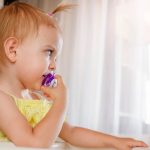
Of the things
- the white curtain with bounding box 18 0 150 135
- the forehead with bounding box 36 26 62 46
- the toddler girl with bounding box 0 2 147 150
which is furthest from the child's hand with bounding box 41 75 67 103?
the white curtain with bounding box 18 0 150 135

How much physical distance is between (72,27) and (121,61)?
0.55 meters

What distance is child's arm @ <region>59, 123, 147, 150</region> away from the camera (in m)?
0.84

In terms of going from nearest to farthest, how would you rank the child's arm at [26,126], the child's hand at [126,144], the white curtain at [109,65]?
1. the child's arm at [26,126]
2. the child's hand at [126,144]
3. the white curtain at [109,65]

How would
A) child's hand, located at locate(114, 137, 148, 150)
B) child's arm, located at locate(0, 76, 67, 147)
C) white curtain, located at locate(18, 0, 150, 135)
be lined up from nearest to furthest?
child's arm, located at locate(0, 76, 67, 147)
child's hand, located at locate(114, 137, 148, 150)
white curtain, located at locate(18, 0, 150, 135)

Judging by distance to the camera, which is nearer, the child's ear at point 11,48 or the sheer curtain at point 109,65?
the child's ear at point 11,48

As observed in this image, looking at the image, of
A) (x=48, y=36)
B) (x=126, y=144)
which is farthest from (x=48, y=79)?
(x=126, y=144)

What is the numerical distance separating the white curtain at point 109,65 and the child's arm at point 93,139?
1272 millimetres

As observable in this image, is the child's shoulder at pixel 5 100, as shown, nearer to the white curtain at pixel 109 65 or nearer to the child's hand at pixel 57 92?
the child's hand at pixel 57 92

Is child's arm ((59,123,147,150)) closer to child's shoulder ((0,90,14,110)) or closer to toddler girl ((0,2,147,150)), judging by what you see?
toddler girl ((0,2,147,150))

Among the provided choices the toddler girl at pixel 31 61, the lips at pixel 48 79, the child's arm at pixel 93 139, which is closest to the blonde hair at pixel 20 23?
the toddler girl at pixel 31 61

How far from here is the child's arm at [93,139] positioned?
84cm

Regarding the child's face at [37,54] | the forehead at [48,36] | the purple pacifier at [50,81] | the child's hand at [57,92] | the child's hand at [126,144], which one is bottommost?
the child's hand at [126,144]

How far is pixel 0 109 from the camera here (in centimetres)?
73

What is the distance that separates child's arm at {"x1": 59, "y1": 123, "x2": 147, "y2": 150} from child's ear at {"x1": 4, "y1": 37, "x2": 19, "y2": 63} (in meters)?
0.26
